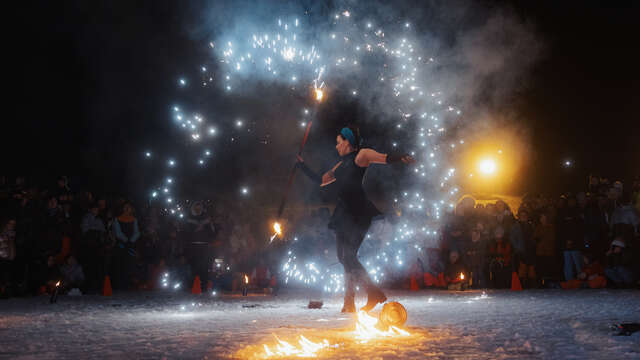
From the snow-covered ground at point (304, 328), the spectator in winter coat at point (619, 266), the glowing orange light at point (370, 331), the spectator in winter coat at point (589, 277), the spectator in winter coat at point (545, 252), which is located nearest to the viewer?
the snow-covered ground at point (304, 328)

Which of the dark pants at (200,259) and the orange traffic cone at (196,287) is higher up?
the dark pants at (200,259)

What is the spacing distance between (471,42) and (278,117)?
17.0ft

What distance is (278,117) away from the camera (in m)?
15.9

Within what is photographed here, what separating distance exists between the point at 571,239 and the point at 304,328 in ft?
31.7

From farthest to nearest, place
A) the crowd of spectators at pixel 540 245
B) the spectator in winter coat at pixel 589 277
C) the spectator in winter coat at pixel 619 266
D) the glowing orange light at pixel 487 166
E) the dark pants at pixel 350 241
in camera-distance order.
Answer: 1. the glowing orange light at pixel 487 166
2. the crowd of spectators at pixel 540 245
3. the spectator in winter coat at pixel 589 277
4. the spectator in winter coat at pixel 619 266
5. the dark pants at pixel 350 241

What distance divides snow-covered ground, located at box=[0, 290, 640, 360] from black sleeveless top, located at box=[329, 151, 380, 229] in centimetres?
128

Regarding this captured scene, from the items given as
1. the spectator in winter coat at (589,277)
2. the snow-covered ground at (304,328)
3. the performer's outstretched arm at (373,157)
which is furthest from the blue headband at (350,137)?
the spectator in winter coat at (589,277)

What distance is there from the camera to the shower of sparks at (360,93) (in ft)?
46.2

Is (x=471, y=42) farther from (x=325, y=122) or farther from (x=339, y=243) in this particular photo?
(x=339, y=243)

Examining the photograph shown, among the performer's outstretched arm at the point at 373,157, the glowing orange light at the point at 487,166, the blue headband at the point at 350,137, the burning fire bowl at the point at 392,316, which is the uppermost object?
the glowing orange light at the point at 487,166

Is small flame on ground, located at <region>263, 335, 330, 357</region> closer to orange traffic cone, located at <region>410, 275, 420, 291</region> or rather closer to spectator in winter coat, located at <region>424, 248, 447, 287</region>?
orange traffic cone, located at <region>410, 275, 420, 291</region>

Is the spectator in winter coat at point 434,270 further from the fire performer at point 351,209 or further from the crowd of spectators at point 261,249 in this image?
the fire performer at point 351,209

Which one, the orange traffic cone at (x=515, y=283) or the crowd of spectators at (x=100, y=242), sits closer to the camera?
the crowd of spectators at (x=100, y=242)

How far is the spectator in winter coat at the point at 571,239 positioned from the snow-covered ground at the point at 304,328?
3.23 m
